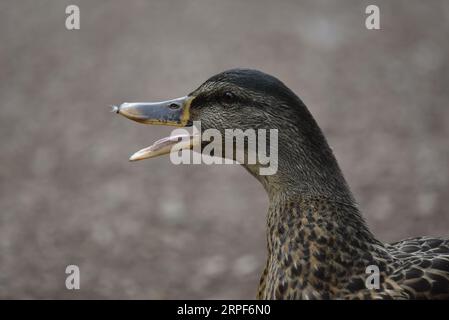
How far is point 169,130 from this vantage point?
7.07 meters

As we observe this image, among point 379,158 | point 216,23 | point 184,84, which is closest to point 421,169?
point 379,158

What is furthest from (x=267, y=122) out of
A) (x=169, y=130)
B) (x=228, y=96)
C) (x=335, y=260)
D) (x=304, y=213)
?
(x=169, y=130)

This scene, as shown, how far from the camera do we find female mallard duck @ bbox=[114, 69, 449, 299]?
9.51ft

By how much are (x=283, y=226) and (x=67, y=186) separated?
3.70 meters

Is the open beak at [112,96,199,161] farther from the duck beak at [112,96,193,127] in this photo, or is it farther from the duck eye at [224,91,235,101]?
the duck eye at [224,91,235,101]

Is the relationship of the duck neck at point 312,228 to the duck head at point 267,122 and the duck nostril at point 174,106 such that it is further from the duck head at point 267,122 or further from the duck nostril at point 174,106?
the duck nostril at point 174,106

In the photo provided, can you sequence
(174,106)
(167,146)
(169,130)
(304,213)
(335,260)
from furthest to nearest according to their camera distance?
1. (169,130)
2. (174,106)
3. (167,146)
4. (304,213)
5. (335,260)

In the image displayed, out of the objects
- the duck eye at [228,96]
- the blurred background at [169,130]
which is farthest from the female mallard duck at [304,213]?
the blurred background at [169,130]

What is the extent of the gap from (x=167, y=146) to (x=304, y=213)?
703mm

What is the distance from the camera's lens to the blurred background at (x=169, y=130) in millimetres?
5562

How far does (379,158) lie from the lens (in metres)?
6.59

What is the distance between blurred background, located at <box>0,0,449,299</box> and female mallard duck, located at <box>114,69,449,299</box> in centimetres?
216

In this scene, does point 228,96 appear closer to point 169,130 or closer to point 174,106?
point 174,106

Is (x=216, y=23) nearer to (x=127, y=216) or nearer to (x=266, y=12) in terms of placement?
(x=266, y=12)
